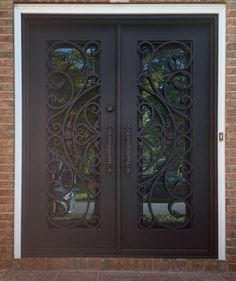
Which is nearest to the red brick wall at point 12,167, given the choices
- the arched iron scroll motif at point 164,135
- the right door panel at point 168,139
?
the right door panel at point 168,139

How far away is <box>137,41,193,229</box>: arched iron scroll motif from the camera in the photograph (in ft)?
13.9

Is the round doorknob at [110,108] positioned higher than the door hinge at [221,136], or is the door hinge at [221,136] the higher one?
the round doorknob at [110,108]

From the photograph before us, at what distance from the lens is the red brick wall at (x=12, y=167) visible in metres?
4.12

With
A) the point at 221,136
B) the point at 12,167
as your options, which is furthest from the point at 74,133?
the point at 221,136

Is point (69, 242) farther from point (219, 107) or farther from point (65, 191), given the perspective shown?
point (219, 107)

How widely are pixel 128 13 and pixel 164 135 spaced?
50.3 inches

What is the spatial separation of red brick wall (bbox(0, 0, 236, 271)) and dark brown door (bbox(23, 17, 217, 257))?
0.36 feet

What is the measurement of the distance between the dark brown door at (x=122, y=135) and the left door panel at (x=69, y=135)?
0.01m

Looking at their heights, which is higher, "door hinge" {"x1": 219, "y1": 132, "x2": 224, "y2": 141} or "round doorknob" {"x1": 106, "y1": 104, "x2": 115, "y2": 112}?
"round doorknob" {"x1": 106, "y1": 104, "x2": 115, "y2": 112}

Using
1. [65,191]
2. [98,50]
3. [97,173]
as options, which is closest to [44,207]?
[65,191]

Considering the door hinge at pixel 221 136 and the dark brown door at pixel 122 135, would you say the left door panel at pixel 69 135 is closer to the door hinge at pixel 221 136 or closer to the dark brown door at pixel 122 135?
the dark brown door at pixel 122 135

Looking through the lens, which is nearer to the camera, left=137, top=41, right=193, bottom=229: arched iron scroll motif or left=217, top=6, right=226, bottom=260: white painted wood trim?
left=217, top=6, right=226, bottom=260: white painted wood trim

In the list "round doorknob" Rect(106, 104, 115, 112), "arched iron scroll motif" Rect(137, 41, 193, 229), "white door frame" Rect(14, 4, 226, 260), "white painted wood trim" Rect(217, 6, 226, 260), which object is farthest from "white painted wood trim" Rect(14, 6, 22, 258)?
"white painted wood trim" Rect(217, 6, 226, 260)

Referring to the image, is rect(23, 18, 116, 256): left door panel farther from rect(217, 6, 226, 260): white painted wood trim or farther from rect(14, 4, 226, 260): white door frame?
rect(217, 6, 226, 260): white painted wood trim
